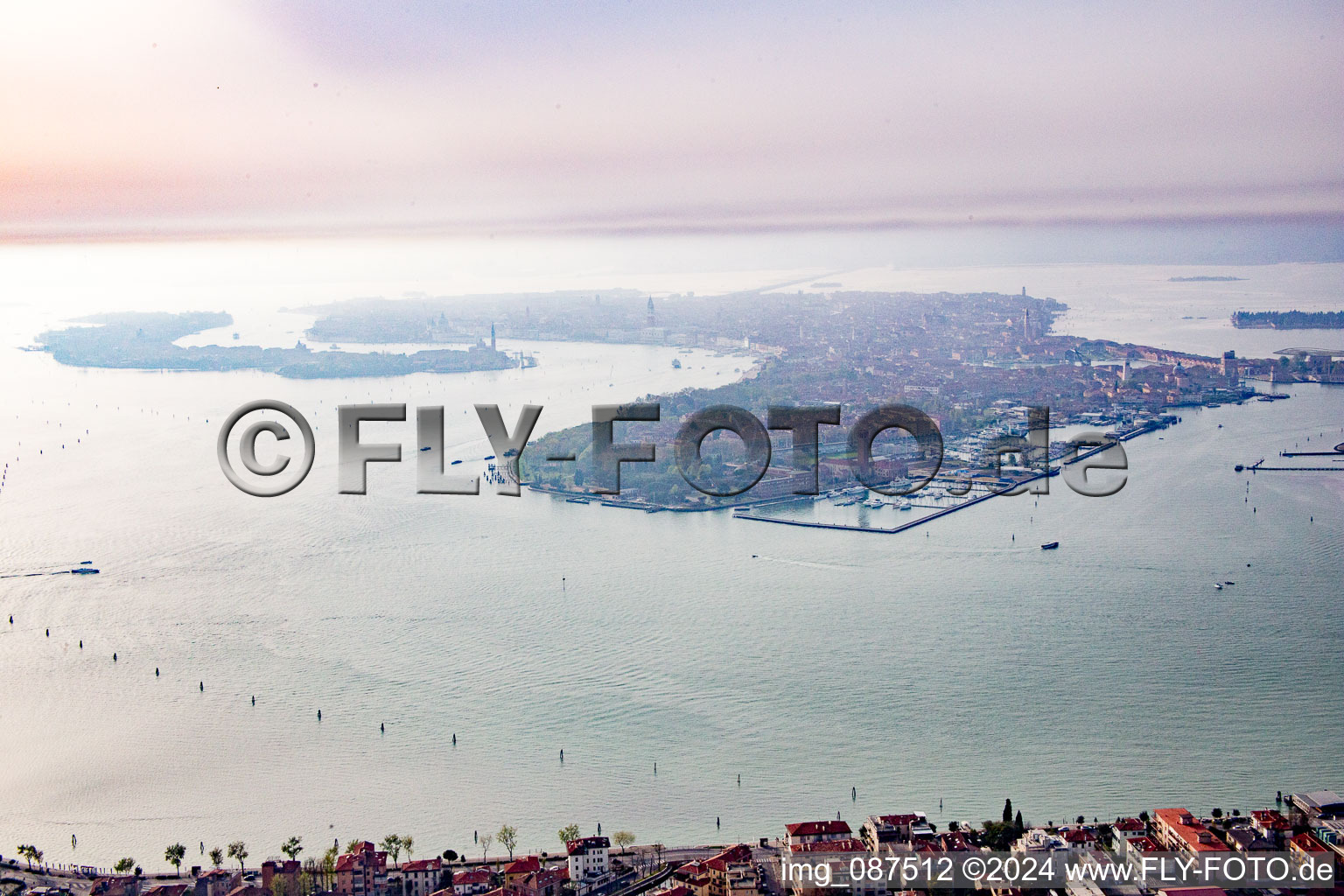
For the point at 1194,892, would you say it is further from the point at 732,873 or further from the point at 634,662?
the point at 634,662

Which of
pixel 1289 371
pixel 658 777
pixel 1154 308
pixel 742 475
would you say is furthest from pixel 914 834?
pixel 1154 308

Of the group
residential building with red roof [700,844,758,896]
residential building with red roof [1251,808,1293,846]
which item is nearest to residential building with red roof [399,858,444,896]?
residential building with red roof [700,844,758,896]

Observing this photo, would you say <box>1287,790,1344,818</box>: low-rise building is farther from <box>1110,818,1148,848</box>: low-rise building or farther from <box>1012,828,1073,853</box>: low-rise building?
<box>1012,828,1073,853</box>: low-rise building

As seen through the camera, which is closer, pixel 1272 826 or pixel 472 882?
pixel 472 882

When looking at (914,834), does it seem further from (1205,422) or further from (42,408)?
(42,408)

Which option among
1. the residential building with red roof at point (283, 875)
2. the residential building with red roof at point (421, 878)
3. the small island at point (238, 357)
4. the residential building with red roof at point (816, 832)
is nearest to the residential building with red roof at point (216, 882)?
the residential building with red roof at point (283, 875)

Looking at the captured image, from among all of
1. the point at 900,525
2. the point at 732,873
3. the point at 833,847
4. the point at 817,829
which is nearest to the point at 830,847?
the point at 833,847

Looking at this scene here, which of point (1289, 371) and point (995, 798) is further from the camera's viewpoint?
point (1289, 371)
